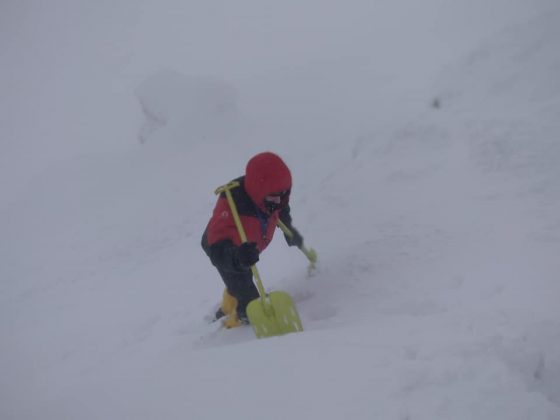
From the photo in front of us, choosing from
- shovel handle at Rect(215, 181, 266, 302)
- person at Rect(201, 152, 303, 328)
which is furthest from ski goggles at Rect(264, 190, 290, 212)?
shovel handle at Rect(215, 181, 266, 302)

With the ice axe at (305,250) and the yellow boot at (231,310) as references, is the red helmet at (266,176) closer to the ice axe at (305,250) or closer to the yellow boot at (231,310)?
the ice axe at (305,250)

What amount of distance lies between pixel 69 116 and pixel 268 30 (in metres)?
16.8

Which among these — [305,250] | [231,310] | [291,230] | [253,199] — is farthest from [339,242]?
[253,199]

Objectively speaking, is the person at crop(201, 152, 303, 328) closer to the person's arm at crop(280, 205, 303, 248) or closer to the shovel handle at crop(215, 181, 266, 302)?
the shovel handle at crop(215, 181, 266, 302)

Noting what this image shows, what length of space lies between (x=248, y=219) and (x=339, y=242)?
1.36m

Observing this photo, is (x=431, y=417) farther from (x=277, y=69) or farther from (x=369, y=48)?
(x=277, y=69)

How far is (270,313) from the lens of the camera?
2.87 m

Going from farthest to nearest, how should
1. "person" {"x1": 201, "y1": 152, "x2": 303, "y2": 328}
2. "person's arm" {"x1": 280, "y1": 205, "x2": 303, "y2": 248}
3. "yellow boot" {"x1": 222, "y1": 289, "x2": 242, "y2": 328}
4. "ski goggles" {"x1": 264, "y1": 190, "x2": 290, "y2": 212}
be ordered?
"person's arm" {"x1": 280, "y1": 205, "x2": 303, "y2": 248}, "yellow boot" {"x1": 222, "y1": 289, "x2": 242, "y2": 328}, "ski goggles" {"x1": 264, "y1": 190, "x2": 290, "y2": 212}, "person" {"x1": 201, "y1": 152, "x2": 303, "y2": 328}

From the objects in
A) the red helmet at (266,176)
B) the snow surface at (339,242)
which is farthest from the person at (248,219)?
the snow surface at (339,242)

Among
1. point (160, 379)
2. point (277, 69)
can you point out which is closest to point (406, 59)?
point (277, 69)

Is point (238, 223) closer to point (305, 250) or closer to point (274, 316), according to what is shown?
point (274, 316)

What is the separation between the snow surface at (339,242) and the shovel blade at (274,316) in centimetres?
31

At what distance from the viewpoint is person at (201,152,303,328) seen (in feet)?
9.20

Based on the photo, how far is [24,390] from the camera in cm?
422
